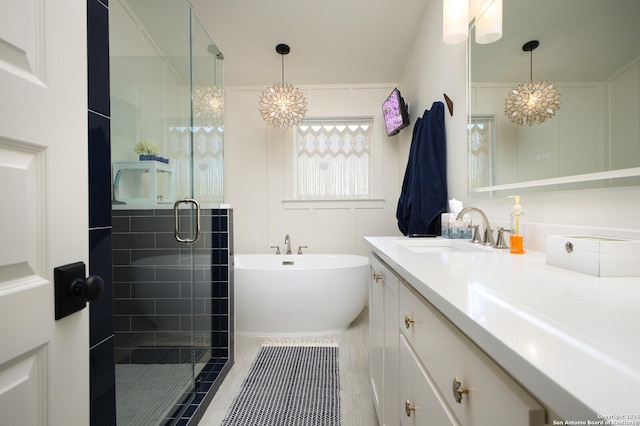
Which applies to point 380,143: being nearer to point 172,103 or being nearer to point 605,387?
point 172,103

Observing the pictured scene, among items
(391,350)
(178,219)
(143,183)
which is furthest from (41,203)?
(178,219)

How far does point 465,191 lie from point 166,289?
1798 millimetres

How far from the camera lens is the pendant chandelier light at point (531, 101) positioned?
3.29 feet

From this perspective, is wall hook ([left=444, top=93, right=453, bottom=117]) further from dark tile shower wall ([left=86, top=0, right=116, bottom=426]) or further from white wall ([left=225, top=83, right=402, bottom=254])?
dark tile shower wall ([left=86, top=0, right=116, bottom=426])

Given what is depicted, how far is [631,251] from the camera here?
0.69 m

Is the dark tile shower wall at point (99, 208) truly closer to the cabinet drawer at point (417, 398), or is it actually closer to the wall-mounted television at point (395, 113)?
the cabinet drawer at point (417, 398)

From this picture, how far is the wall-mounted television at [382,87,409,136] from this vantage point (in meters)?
2.64

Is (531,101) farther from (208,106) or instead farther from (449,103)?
(208,106)

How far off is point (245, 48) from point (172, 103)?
1295 mm

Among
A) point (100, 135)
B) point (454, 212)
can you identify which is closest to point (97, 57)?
point (100, 135)

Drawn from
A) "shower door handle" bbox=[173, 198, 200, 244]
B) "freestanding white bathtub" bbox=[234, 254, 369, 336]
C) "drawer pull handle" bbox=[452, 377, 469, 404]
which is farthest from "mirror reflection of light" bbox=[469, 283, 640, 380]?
"freestanding white bathtub" bbox=[234, 254, 369, 336]

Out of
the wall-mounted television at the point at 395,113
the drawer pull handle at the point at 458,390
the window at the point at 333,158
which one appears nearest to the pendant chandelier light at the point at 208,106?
the window at the point at 333,158

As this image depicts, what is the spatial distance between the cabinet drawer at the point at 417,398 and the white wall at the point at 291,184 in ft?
7.72

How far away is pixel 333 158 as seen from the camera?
331 centimetres
